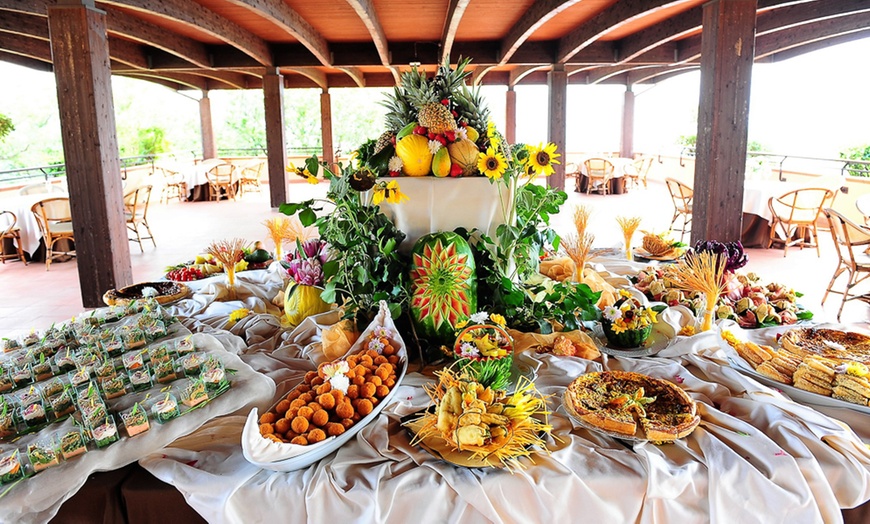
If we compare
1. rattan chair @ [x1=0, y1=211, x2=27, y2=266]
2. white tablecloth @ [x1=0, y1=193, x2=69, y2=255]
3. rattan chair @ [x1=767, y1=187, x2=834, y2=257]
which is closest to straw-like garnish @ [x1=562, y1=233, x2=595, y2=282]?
rattan chair @ [x1=767, y1=187, x2=834, y2=257]

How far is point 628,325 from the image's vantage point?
1883 mm

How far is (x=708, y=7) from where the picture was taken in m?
4.32

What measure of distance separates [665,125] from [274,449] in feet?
67.8

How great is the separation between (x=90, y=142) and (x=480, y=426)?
3.72m

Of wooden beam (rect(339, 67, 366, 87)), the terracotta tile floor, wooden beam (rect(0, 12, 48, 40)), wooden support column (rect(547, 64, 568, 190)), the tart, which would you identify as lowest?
the terracotta tile floor

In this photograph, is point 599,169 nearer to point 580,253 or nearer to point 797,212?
point 797,212

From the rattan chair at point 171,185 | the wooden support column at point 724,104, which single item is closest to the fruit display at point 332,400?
the wooden support column at point 724,104

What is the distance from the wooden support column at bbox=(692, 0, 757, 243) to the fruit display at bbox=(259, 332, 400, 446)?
11.7ft

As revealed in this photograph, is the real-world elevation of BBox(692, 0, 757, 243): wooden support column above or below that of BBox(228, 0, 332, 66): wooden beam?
below

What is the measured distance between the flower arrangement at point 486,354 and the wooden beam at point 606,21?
417cm

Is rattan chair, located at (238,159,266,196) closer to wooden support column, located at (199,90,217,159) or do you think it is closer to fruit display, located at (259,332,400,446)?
wooden support column, located at (199,90,217,159)

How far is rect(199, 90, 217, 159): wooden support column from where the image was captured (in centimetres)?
1196

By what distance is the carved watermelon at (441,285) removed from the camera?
5.87 ft

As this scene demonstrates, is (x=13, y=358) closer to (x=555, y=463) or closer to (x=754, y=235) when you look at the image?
(x=555, y=463)
